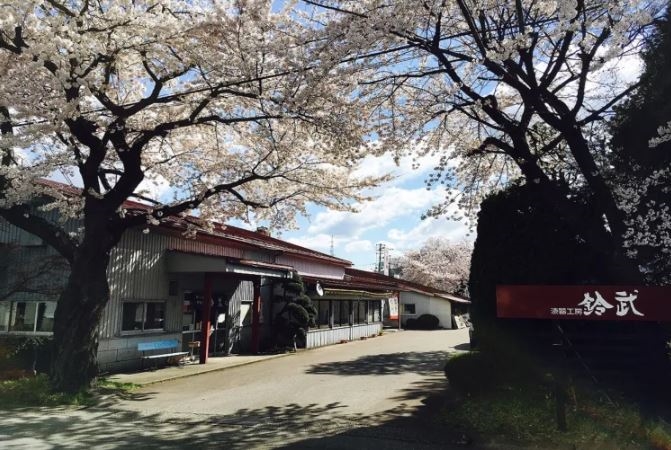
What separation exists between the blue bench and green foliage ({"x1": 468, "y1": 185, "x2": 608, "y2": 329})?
9237 millimetres

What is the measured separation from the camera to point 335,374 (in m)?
14.1

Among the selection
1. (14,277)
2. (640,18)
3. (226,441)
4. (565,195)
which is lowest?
(226,441)

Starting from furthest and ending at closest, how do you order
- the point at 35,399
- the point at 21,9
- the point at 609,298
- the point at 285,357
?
the point at 285,357
the point at 35,399
the point at 21,9
the point at 609,298

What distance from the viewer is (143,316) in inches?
577

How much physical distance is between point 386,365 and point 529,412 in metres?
8.43

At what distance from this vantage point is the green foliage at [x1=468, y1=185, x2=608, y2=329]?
8.68 meters

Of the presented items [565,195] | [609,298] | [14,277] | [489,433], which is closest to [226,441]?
[489,433]

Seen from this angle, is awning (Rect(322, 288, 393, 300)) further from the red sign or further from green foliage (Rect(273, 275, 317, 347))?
the red sign

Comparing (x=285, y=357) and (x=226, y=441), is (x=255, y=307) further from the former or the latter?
(x=226, y=441)

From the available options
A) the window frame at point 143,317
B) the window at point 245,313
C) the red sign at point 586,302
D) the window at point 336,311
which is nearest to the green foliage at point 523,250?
the red sign at point 586,302

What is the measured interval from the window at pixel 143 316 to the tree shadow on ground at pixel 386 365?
4.80 meters

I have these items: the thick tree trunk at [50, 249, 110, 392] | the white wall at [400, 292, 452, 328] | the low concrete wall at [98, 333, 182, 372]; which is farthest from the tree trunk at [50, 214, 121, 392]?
the white wall at [400, 292, 452, 328]

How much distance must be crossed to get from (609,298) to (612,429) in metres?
1.91

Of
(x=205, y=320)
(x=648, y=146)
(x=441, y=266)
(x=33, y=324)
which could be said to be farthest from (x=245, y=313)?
(x=441, y=266)
